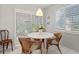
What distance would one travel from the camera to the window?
7.44ft

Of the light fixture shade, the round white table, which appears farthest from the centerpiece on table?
the light fixture shade

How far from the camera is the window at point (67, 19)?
7.44ft

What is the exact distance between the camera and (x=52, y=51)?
2258 millimetres

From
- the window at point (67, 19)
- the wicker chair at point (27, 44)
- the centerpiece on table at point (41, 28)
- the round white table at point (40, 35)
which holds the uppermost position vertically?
the window at point (67, 19)

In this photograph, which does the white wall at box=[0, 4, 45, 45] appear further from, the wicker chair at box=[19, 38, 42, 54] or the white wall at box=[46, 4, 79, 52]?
the white wall at box=[46, 4, 79, 52]

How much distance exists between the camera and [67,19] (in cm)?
232

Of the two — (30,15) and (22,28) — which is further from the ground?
(30,15)

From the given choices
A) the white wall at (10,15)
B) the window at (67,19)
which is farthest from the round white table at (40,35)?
the white wall at (10,15)

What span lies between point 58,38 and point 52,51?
0.28 metres

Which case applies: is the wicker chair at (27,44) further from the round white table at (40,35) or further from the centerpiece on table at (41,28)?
the centerpiece on table at (41,28)

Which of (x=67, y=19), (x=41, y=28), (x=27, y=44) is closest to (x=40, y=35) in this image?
(x=41, y=28)

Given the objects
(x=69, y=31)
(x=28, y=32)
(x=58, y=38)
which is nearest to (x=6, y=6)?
(x=28, y=32)
